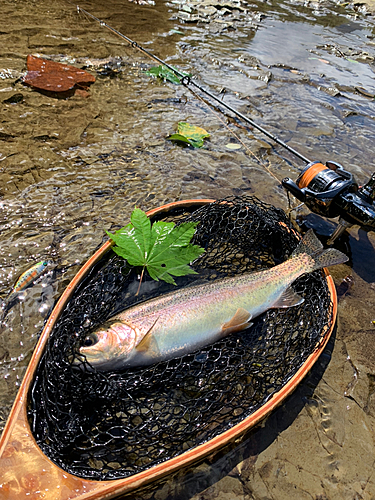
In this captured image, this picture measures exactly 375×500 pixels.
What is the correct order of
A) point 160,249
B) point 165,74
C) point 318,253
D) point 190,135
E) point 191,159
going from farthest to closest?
point 165,74 → point 190,135 → point 191,159 → point 318,253 → point 160,249

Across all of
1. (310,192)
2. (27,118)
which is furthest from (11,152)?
(310,192)

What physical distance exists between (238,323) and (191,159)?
355 centimetres

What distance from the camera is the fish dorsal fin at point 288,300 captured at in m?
3.30

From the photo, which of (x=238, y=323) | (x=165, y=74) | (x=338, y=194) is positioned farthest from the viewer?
(x=165, y=74)

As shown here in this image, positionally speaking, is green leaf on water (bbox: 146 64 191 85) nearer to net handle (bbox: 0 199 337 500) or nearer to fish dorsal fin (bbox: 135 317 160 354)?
fish dorsal fin (bbox: 135 317 160 354)

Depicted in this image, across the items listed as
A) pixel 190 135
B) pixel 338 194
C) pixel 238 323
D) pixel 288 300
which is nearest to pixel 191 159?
pixel 190 135

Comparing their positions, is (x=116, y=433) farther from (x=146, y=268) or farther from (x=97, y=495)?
(x=146, y=268)

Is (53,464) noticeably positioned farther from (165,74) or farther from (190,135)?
(165,74)

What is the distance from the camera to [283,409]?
2.94 m

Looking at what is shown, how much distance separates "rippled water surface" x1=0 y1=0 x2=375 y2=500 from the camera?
8.87 feet

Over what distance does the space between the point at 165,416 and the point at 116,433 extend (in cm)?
40

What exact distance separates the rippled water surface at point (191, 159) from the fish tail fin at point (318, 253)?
76 cm

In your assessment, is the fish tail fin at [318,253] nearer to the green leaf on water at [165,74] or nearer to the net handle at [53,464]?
A: the net handle at [53,464]

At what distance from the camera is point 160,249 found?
3285 mm
